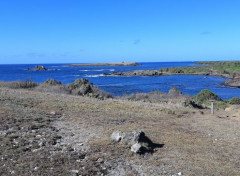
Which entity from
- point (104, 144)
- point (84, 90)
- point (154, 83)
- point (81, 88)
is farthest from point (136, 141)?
point (154, 83)

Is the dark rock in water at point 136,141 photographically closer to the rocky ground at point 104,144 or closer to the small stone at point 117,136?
the small stone at point 117,136

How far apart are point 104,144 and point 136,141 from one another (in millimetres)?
1113

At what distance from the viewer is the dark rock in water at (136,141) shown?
29.2ft

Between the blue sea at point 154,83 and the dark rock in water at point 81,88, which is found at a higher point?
the dark rock in water at point 81,88

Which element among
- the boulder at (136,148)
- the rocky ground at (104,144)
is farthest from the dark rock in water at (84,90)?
the boulder at (136,148)

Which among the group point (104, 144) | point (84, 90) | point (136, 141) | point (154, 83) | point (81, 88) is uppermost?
point (136, 141)

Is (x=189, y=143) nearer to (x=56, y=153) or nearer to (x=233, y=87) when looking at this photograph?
(x=56, y=153)

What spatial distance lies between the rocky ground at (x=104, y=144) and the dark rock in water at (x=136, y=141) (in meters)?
0.16

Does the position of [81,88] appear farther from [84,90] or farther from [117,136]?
[117,136]

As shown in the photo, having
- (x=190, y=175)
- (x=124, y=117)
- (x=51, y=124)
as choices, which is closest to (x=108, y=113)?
(x=124, y=117)

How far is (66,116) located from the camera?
14.6m

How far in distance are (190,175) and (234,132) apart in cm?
669

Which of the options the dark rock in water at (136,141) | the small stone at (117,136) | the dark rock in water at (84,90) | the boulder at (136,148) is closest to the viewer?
the boulder at (136,148)

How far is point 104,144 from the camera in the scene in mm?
9523
